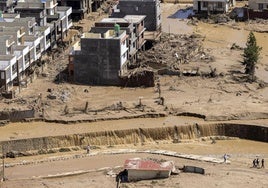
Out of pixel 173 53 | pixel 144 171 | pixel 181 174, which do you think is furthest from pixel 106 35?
pixel 144 171

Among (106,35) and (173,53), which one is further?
(173,53)

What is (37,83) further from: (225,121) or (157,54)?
(225,121)

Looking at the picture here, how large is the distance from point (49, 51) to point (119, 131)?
57.5 feet

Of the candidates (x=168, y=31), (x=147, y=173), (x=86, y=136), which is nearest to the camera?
(x=147, y=173)

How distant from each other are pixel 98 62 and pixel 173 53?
849 centimetres

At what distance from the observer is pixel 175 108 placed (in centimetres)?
5238

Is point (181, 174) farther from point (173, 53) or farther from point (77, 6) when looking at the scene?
point (77, 6)

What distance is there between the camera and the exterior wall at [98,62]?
187ft

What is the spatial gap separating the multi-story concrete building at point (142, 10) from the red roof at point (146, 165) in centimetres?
2761

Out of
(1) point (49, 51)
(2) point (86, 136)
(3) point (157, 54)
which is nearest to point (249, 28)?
(3) point (157, 54)

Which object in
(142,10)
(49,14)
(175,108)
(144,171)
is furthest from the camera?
(142,10)

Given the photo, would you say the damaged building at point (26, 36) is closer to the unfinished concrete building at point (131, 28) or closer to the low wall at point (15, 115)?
the low wall at point (15, 115)

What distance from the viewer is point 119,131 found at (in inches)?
1930

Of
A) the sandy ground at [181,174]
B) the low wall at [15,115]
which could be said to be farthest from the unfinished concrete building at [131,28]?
the sandy ground at [181,174]
